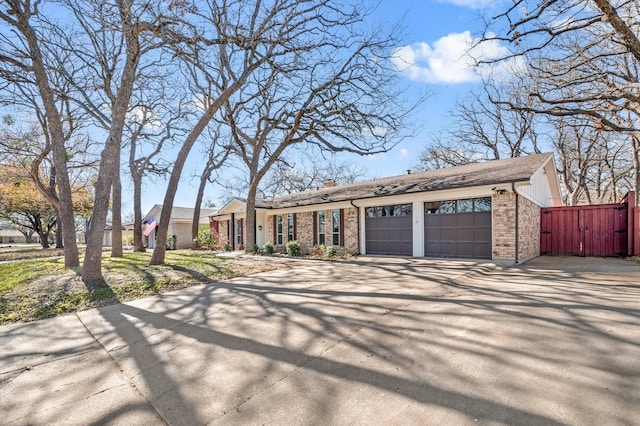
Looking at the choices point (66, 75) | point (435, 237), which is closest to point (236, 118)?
point (66, 75)

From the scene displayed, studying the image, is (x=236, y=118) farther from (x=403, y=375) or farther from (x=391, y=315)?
(x=403, y=375)

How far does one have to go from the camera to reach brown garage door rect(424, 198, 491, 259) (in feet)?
35.5

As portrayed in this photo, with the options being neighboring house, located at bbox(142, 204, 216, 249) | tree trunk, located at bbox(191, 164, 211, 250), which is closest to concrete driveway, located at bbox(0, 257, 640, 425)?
tree trunk, located at bbox(191, 164, 211, 250)

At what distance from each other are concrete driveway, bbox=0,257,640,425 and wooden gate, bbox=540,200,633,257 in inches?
317

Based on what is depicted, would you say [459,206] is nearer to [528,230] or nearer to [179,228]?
[528,230]

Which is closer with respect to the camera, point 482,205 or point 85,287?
point 85,287

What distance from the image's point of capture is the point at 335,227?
50.7 feet

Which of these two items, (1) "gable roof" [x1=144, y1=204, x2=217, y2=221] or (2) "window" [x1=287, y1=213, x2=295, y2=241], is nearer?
(2) "window" [x1=287, y1=213, x2=295, y2=241]

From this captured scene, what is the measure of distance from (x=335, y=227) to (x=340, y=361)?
12.3 metres

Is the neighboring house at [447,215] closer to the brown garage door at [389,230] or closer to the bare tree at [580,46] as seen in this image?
the brown garage door at [389,230]

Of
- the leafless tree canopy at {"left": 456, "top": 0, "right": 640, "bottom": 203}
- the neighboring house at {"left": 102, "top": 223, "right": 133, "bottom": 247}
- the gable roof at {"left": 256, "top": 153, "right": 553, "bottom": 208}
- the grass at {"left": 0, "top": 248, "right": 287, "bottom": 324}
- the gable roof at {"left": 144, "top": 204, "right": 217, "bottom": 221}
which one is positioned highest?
the leafless tree canopy at {"left": 456, "top": 0, "right": 640, "bottom": 203}

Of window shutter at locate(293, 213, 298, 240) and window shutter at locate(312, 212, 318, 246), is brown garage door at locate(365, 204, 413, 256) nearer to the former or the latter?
window shutter at locate(312, 212, 318, 246)

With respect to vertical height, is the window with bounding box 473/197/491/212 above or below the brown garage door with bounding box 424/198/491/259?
above

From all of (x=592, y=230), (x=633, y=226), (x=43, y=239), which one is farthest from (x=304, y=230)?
(x=43, y=239)
